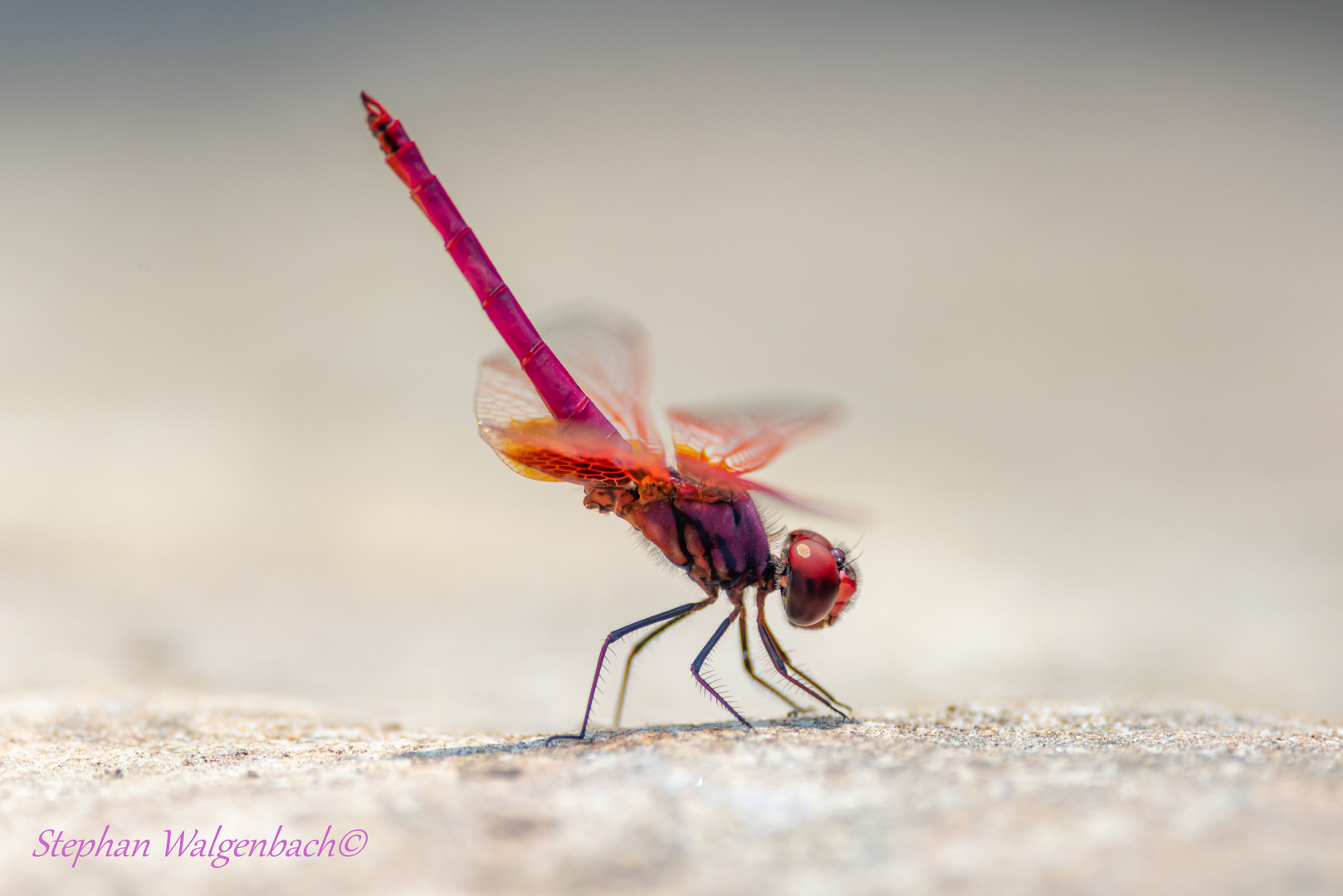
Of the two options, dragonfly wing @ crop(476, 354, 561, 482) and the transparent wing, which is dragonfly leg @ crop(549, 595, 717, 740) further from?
dragonfly wing @ crop(476, 354, 561, 482)

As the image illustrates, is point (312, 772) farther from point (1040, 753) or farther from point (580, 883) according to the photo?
point (1040, 753)

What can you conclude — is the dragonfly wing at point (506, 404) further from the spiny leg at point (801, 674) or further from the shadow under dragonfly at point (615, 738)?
the spiny leg at point (801, 674)

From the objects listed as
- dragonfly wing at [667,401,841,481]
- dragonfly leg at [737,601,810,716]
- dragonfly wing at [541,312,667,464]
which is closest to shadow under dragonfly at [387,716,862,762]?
dragonfly leg at [737,601,810,716]

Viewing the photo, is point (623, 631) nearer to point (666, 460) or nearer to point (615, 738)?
point (615, 738)

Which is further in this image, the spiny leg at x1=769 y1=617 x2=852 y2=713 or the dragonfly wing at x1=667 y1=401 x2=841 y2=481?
the spiny leg at x1=769 y1=617 x2=852 y2=713

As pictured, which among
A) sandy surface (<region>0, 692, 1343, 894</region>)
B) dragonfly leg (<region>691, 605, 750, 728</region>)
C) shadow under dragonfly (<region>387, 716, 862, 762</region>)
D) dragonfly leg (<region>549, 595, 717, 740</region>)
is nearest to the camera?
sandy surface (<region>0, 692, 1343, 894</region>)

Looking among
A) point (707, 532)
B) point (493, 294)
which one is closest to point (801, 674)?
point (707, 532)

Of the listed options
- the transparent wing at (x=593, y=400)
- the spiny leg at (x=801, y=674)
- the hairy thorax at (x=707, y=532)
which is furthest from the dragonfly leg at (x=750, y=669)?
the transparent wing at (x=593, y=400)

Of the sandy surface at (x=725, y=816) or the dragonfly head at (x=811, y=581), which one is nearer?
the sandy surface at (x=725, y=816)
